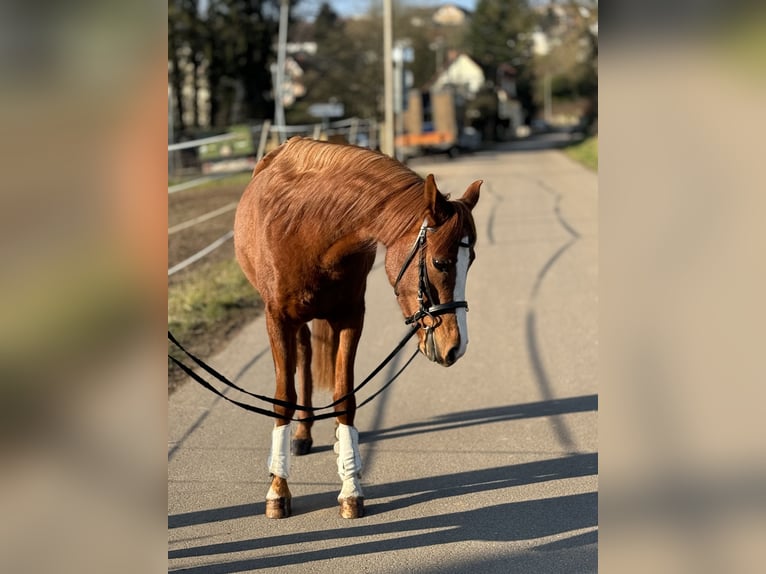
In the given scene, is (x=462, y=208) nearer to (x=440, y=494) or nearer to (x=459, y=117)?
(x=440, y=494)

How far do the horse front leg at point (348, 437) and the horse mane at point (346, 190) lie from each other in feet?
2.20

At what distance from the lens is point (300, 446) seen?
567 centimetres

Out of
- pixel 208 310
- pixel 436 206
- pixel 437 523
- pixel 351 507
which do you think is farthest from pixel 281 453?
pixel 208 310

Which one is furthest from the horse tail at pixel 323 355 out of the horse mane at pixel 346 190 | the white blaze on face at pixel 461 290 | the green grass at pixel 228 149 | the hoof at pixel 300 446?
the green grass at pixel 228 149

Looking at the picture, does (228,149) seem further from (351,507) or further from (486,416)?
(351,507)

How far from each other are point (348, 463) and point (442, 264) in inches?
52.6

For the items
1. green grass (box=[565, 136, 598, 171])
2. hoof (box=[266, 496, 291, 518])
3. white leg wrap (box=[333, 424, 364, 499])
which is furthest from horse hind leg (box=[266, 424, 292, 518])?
green grass (box=[565, 136, 598, 171])

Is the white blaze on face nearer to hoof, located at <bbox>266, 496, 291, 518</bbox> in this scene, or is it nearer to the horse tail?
hoof, located at <bbox>266, 496, 291, 518</bbox>

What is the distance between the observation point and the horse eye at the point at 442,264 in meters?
3.88

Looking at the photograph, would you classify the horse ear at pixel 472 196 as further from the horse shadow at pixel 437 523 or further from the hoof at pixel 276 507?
the hoof at pixel 276 507

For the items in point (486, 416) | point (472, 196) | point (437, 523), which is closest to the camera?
point (472, 196)

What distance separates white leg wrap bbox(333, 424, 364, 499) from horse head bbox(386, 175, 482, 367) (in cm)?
94
